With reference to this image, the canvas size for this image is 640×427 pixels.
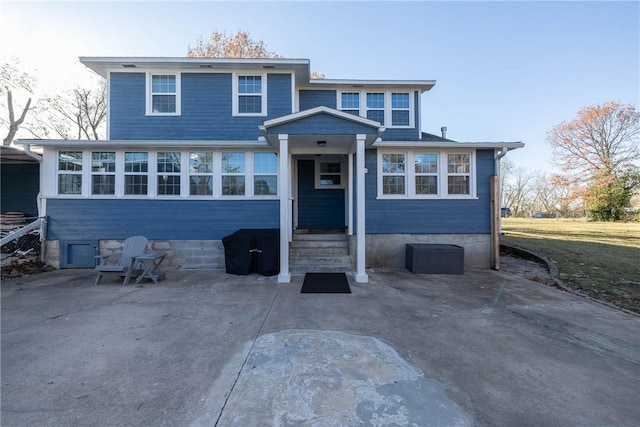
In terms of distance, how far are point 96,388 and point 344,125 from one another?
5.49m

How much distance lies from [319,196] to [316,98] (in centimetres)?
344

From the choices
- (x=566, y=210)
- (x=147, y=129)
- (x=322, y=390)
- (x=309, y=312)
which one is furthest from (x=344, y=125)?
(x=566, y=210)

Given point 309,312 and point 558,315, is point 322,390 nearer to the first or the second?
point 309,312

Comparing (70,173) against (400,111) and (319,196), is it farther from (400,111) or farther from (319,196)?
(400,111)

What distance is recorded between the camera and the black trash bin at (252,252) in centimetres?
627

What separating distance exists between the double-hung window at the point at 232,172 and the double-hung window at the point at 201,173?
0.38 metres

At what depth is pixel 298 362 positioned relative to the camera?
2.64m

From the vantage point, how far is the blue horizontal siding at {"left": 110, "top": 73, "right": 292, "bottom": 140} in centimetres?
804

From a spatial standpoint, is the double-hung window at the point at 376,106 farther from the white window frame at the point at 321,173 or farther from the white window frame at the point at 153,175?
the white window frame at the point at 153,175

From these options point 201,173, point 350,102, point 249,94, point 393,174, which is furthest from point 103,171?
point 393,174

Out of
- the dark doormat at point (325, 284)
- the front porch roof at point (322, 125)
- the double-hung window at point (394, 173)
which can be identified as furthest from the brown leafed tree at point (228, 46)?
the dark doormat at point (325, 284)

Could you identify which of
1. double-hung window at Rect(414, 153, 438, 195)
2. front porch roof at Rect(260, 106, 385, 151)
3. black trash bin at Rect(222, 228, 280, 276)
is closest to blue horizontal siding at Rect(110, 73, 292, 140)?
front porch roof at Rect(260, 106, 385, 151)

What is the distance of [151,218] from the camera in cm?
702

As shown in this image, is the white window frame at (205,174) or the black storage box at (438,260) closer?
the black storage box at (438,260)
